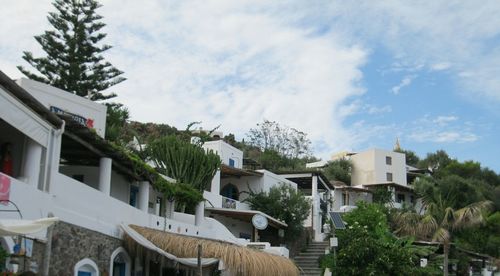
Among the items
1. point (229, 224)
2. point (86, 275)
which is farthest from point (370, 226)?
point (86, 275)

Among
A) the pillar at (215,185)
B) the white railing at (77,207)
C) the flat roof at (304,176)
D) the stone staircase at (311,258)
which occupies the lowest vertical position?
the stone staircase at (311,258)

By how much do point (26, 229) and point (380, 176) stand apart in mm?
45852

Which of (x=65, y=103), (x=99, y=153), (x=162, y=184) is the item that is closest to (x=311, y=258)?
(x=162, y=184)

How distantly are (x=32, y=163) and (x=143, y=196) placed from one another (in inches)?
265

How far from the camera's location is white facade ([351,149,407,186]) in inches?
2051

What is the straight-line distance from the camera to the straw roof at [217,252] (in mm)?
14898

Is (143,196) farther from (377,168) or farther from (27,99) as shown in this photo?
(377,168)

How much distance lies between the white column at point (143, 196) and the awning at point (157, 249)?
2.47 metres

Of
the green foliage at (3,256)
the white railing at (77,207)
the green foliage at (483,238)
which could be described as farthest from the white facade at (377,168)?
the green foliage at (3,256)

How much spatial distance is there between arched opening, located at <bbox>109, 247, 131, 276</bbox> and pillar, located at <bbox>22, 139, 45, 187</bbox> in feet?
12.8

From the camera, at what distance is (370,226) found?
91.4 ft

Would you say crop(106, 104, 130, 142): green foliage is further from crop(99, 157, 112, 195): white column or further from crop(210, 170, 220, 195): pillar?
crop(99, 157, 112, 195): white column

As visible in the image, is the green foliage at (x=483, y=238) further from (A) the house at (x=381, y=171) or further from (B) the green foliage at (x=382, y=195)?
(A) the house at (x=381, y=171)

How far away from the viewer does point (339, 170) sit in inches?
2051
